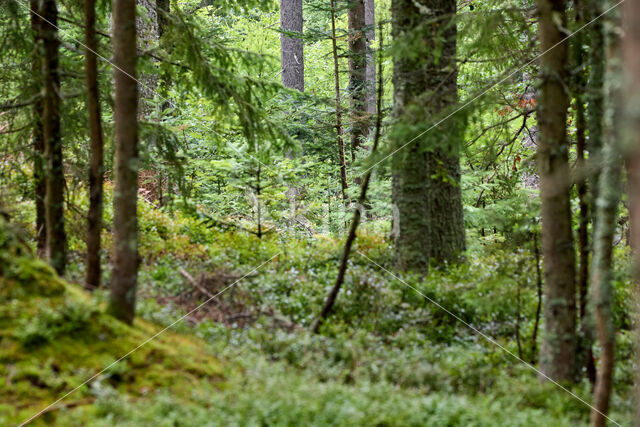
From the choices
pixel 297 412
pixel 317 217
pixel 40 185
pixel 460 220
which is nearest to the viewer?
pixel 297 412

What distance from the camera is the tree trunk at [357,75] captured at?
10.9 metres

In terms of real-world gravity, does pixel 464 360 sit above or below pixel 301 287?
below

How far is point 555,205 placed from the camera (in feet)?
13.9

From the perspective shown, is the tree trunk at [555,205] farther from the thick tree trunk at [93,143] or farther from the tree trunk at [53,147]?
the tree trunk at [53,147]

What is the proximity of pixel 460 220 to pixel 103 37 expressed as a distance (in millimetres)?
4702

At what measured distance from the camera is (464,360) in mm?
4578

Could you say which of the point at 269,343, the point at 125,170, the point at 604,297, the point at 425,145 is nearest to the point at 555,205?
the point at 604,297

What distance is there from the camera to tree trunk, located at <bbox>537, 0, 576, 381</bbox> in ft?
13.4

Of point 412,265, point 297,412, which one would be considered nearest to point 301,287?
point 412,265

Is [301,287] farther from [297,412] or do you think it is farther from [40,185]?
[40,185]

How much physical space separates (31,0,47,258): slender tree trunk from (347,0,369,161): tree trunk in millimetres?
5489

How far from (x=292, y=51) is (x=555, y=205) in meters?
10.5

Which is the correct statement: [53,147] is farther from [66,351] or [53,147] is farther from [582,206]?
[582,206]

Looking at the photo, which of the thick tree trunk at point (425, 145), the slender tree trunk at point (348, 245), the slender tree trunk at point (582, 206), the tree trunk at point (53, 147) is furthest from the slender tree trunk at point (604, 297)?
the tree trunk at point (53, 147)
